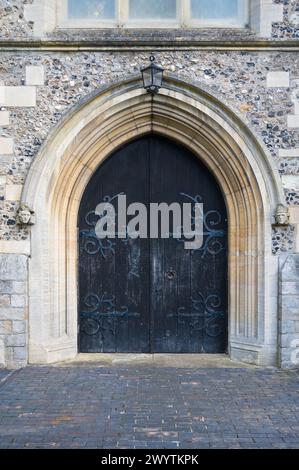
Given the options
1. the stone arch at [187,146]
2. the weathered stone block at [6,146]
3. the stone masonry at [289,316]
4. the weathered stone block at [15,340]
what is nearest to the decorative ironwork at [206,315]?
the stone arch at [187,146]

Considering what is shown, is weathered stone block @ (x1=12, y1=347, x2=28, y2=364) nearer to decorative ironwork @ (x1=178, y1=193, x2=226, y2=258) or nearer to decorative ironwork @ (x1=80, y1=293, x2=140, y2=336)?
decorative ironwork @ (x1=80, y1=293, x2=140, y2=336)

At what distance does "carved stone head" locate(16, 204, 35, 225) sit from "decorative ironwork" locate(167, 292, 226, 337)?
2.12m

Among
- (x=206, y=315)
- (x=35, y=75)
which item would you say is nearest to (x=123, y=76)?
(x=35, y=75)

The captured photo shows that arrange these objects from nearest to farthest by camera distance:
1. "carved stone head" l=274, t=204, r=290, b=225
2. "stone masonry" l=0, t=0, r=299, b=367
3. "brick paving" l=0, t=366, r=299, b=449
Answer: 1. "brick paving" l=0, t=366, r=299, b=449
2. "carved stone head" l=274, t=204, r=290, b=225
3. "stone masonry" l=0, t=0, r=299, b=367

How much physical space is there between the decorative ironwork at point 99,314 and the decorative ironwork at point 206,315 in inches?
26.8

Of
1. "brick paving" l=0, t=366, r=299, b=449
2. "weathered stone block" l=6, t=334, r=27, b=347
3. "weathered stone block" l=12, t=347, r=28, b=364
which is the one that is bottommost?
"brick paving" l=0, t=366, r=299, b=449

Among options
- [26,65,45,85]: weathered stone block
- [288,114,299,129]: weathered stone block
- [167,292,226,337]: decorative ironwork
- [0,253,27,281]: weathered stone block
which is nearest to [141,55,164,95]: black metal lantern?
[26,65,45,85]: weathered stone block

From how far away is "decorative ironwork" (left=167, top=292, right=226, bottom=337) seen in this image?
19.0 feet

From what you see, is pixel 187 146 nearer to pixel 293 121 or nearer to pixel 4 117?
pixel 293 121

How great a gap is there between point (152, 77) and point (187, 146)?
0.94 meters

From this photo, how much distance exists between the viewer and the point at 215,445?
3316mm

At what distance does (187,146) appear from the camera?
570 cm

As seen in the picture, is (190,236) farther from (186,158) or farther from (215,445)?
(215,445)

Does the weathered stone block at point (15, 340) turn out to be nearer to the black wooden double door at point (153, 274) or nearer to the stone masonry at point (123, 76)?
the stone masonry at point (123, 76)
